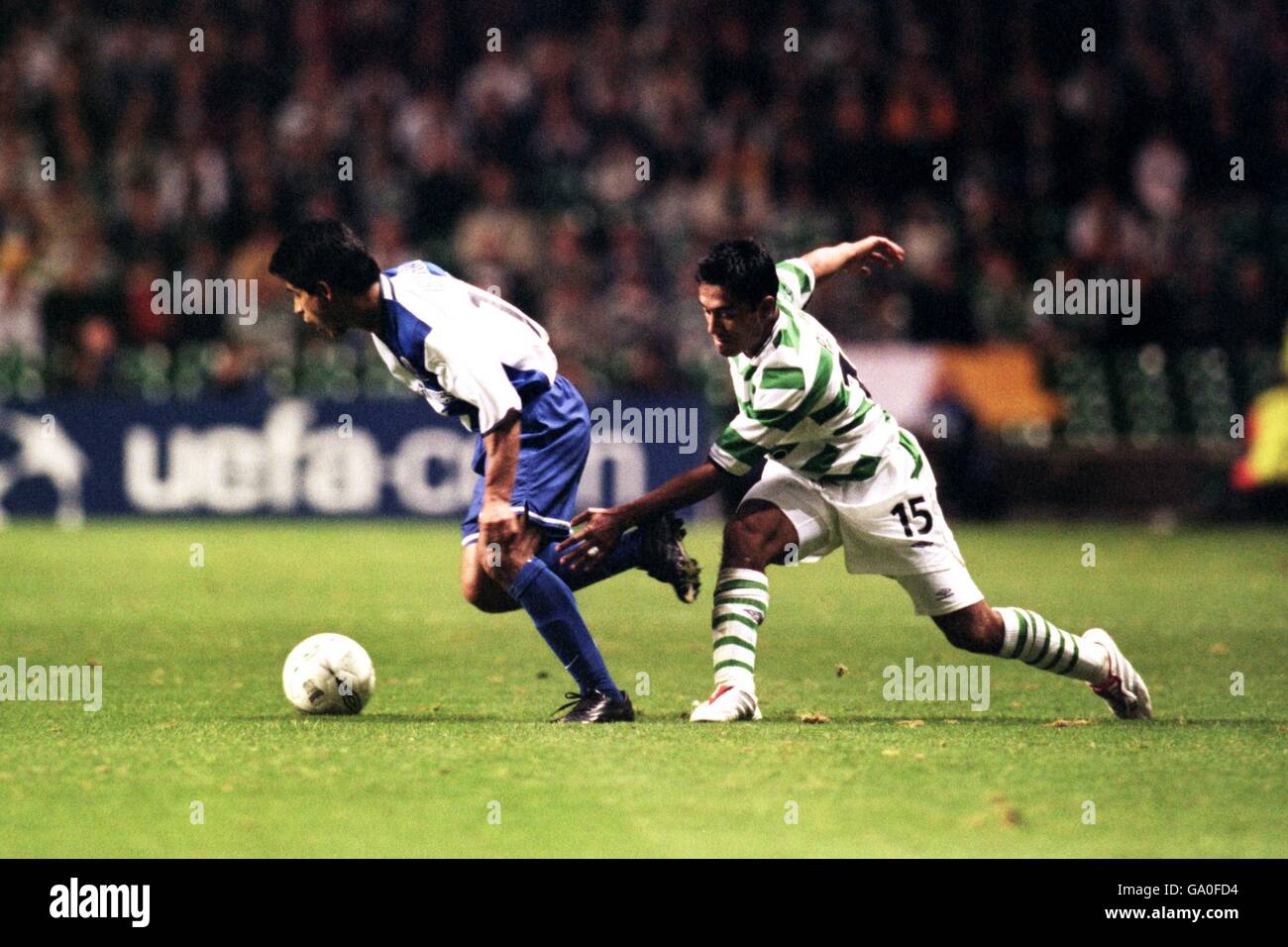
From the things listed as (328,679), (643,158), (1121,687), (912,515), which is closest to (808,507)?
(912,515)

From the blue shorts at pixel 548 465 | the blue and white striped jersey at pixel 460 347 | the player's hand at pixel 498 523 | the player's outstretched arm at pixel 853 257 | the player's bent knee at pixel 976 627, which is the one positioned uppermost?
the player's outstretched arm at pixel 853 257

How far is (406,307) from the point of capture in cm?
662

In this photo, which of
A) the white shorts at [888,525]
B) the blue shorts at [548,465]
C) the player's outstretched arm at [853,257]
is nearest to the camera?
the blue shorts at [548,465]

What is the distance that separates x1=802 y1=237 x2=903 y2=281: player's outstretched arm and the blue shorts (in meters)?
1.10

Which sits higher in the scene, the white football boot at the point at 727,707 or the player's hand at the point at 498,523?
the player's hand at the point at 498,523

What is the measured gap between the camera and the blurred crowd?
A: 1759 cm

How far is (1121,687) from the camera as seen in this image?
7.12 metres

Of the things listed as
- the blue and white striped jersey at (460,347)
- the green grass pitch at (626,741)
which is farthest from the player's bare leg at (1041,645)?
the blue and white striped jersey at (460,347)

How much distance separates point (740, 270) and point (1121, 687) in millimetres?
2073

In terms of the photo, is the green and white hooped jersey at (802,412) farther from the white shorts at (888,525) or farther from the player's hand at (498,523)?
the player's hand at (498,523)

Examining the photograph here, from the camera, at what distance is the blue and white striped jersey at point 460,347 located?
256 inches

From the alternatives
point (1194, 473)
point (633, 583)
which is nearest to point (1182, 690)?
point (633, 583)

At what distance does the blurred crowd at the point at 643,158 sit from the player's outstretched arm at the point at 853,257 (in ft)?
30.9

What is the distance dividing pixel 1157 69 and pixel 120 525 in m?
10.8
